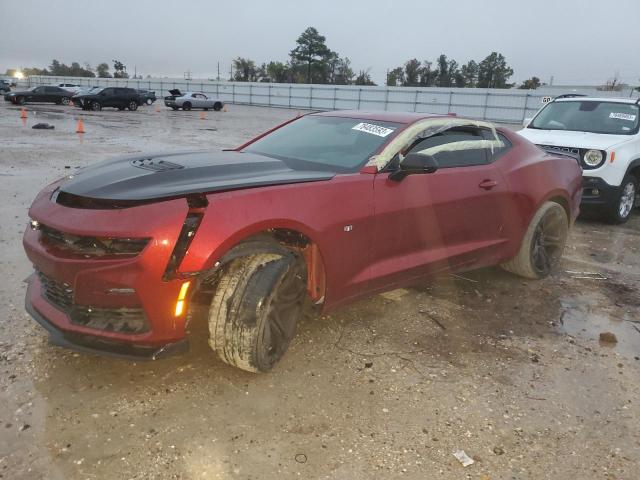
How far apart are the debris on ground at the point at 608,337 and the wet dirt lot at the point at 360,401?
5cm

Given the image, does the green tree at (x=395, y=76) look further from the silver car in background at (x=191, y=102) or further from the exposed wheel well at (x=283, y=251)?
the exposed wheel well at (x=283, y=251)

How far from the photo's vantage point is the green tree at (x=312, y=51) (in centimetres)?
9044

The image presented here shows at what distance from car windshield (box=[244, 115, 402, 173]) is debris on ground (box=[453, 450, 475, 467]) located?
1765 millimetres

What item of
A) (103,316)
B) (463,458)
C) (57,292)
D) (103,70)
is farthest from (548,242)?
(103,70)

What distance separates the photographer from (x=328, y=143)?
391cm

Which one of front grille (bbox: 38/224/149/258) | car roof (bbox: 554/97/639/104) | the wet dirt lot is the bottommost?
the wet dirt lot

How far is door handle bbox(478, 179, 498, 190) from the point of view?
410cm

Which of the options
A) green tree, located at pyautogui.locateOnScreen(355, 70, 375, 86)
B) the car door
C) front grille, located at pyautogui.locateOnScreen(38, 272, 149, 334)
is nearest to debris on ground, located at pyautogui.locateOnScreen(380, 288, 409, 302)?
the car door

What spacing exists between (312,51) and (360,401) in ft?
308

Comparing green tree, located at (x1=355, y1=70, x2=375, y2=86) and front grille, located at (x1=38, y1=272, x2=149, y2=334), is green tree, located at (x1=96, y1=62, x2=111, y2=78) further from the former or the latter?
front grille, located at (x1=38, y1=272, x2=149, y2=334)

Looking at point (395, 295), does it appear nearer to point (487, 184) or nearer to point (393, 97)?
point (487, 184)

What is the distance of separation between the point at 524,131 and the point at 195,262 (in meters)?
7.34

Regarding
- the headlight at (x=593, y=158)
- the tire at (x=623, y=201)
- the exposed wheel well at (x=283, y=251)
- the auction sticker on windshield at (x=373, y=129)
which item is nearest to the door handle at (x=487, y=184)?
the auction sticker on windshield at (x=373, y=129)

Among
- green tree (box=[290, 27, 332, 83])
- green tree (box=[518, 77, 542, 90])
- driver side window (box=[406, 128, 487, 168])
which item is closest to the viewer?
driver side window (box=[406, 128, 487, 168])
